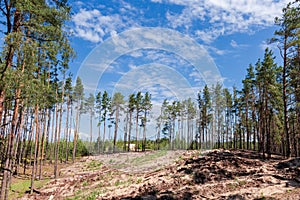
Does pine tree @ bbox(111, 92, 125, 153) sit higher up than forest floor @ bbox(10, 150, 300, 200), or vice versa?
pine tree @ bbox(111, 92, 125, 153)

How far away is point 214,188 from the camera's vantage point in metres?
12.8

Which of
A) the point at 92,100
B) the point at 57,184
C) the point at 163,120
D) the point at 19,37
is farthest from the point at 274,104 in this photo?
the point at 92,100

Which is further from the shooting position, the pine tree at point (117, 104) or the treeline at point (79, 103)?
the pine tree at point (117, 104)

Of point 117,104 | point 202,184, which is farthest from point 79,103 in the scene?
point 202,184

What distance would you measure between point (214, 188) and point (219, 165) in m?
3.84

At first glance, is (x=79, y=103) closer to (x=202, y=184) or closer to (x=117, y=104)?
(x=117, y=104)

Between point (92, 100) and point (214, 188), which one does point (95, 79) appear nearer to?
point (214, 188)

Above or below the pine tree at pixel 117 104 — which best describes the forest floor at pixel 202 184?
below

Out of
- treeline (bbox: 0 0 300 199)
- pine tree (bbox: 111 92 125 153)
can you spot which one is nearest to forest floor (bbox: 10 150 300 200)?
treeline (bbox: 0 0 300 199)

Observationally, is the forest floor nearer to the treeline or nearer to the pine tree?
the treeline

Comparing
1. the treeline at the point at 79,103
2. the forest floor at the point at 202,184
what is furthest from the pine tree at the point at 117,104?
the forest floor at the point at 202,184

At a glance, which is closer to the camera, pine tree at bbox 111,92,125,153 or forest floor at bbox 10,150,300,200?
forest floor at bbox 10,150,300,200

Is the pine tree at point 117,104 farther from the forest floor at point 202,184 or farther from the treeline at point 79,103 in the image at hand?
the forest floor at point 202,184

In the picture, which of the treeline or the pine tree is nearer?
the treeline
